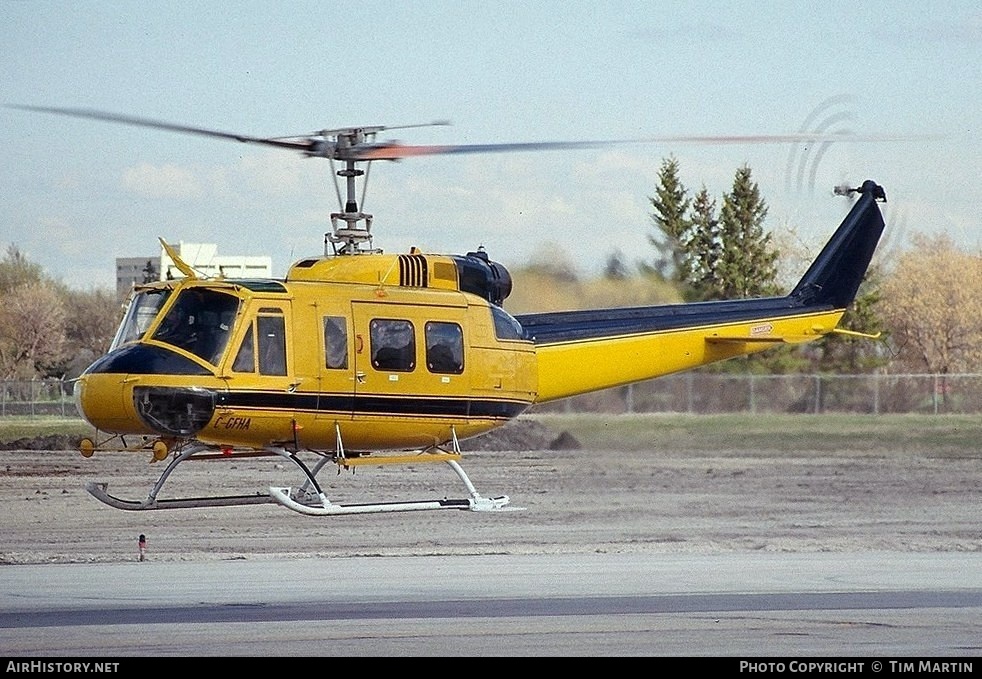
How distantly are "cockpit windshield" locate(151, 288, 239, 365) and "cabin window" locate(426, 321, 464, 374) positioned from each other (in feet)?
7.40

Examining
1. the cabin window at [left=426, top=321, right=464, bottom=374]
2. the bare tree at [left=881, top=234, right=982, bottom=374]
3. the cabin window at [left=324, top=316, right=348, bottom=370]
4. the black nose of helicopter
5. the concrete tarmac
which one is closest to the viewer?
the concrete tarmac

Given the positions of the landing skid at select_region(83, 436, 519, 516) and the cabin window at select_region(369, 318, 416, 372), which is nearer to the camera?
the landing skid at select_region(83, 436, 519, 516)

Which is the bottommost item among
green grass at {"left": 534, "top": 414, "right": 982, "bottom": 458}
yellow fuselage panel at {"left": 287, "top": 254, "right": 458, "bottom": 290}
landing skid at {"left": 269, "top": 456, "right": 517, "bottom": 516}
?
green grass at {"left": 534, "top": 414, "right": 982, "bottom": 458}

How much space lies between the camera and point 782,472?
34.2 m

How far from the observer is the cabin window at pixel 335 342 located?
18.0 metres

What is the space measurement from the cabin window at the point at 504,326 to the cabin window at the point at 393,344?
1205 millimetres

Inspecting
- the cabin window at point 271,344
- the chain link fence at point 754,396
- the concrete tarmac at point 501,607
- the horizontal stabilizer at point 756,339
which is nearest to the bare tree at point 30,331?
the chain link fence at point 754,396

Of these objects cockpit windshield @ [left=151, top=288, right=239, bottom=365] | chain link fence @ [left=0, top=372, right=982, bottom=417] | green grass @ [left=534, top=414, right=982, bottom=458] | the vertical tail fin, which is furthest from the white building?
green grass @ [left=534, top=414, right=982, bottom=458]

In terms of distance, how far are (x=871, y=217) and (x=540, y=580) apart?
7406 mm

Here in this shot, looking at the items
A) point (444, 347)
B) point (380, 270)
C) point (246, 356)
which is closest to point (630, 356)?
point (444, 347)

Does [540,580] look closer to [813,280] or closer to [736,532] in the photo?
[813,280]

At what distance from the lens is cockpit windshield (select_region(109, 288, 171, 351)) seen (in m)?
17.5

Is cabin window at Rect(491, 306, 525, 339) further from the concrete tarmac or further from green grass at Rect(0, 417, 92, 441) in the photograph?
green grass at Rect(0, 417, 92, 441)

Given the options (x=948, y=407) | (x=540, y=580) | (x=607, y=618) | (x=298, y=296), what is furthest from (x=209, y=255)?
(x=948, y=407)
